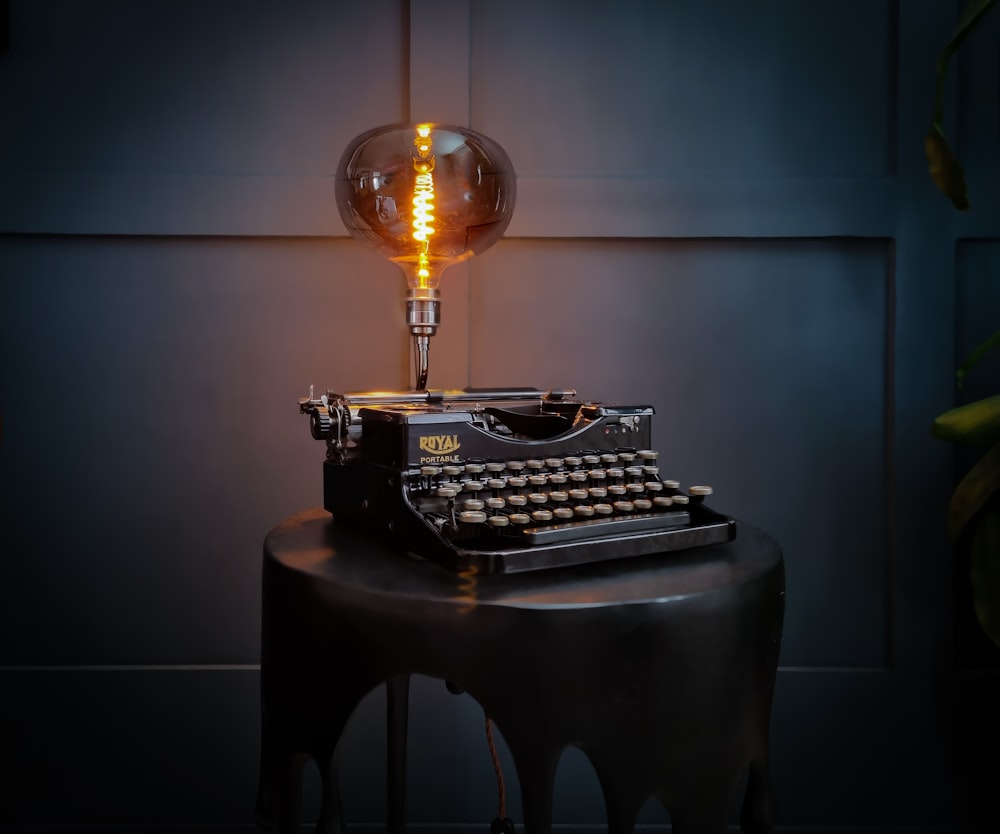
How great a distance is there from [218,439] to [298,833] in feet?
3.41

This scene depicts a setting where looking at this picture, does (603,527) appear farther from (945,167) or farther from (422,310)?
(945,167)

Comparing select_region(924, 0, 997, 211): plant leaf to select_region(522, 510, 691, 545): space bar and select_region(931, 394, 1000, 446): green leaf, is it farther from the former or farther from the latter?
select_region(522, 510, 691, 545): space bar

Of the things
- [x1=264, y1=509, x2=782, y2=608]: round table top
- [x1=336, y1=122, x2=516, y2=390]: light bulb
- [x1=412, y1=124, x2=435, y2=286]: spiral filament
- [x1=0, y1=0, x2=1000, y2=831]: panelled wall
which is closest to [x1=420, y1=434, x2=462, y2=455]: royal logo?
[x1=264, y1=509, x2=782, y2=608]: round table top

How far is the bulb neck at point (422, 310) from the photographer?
4.61 ft

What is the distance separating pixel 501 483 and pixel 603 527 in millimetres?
A: 168

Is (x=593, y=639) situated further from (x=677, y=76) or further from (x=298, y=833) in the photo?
(x=677, y=76)

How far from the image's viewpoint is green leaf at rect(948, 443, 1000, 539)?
146 cm

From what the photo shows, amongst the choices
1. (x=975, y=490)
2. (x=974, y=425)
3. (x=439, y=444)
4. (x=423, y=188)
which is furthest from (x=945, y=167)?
(x=439, y=444)

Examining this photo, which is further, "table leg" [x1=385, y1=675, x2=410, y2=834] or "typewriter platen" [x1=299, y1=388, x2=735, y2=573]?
"table leg" [x1=385, y1=675, x2=410, y2=834]

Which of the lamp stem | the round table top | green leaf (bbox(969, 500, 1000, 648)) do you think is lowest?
green leaf (bbox(969, 500, 1000, 648))

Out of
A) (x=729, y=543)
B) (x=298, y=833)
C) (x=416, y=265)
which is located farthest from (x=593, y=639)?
(x=416, y=265)

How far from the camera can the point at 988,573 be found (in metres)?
1.46

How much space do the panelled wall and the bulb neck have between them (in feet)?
1.35

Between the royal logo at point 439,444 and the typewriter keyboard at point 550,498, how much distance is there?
2cm
